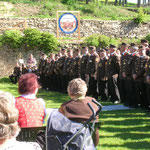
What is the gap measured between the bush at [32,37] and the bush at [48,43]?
0.30 metres

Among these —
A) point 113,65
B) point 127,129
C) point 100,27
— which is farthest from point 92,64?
point 100,27

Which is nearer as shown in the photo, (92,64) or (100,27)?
(92,64)

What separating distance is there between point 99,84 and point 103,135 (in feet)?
16.0

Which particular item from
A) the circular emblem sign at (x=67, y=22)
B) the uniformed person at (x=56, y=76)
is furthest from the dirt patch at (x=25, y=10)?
the uniformed person at (x=56, y=76)

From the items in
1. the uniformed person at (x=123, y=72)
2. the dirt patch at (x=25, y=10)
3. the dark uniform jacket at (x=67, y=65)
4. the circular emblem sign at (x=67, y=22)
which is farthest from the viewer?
the dirt patch at (x=25, y=10)

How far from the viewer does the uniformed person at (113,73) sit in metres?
9.84

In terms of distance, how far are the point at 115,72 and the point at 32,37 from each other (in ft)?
44.4

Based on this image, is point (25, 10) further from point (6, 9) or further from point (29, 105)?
point (29, 105)

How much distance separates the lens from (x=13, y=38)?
74.1ft

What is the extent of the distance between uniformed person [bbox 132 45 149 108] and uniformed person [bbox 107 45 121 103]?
107 centimetres

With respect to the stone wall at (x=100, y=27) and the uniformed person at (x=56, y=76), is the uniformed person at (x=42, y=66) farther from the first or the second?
the stone wall at (x=100, y=27)

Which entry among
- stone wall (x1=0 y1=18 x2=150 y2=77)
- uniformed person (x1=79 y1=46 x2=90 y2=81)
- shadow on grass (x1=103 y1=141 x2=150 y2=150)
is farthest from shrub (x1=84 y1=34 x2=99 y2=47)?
shadow on grass (x1=103 y1=141 x2=150 y2=150)

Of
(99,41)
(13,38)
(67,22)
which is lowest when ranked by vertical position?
(99,41)

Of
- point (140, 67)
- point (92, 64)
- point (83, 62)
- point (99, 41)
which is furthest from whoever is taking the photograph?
point (99, 41)
